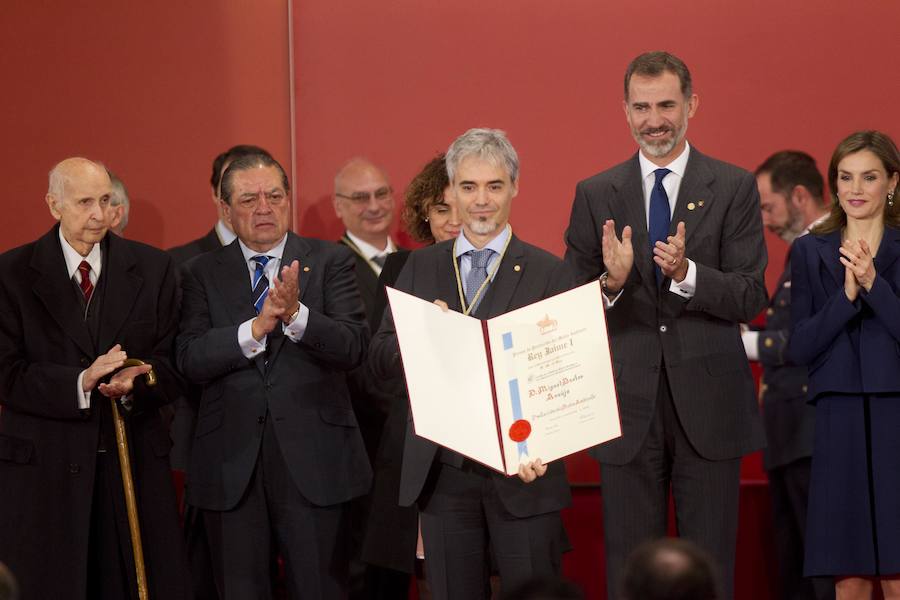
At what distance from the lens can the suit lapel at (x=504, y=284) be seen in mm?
3564

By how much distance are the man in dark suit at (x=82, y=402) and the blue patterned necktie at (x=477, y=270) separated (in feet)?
3.43

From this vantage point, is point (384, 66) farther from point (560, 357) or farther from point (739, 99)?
point (560, 357)

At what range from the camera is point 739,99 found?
5.72m

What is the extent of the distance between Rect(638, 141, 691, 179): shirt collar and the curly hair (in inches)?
40.0

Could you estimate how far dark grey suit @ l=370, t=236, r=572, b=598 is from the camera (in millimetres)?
3498

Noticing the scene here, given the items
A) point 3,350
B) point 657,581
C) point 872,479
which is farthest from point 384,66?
point 657,581

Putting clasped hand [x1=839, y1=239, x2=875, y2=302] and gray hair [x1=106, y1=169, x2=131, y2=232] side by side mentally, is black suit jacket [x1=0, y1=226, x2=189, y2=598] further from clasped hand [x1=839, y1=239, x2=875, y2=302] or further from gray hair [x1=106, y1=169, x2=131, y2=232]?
clasped hand [x1=839, y1=239, x2=875, y2=302]

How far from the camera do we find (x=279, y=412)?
409 centimetres

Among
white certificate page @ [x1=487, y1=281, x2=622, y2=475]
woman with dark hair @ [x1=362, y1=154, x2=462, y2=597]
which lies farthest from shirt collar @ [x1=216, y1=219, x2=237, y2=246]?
white certificate page @ [x1=487, y1=281, x2=622, y2=475]

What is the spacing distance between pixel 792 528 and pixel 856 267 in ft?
5.01

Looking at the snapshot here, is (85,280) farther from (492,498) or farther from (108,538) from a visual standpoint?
(492,498)

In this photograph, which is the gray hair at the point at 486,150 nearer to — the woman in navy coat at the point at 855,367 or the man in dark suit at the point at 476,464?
the man in dark suit at the point at 476,464

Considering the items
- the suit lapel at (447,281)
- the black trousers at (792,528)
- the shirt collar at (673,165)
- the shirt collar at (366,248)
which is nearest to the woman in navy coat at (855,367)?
the shirt collar at (673,165)

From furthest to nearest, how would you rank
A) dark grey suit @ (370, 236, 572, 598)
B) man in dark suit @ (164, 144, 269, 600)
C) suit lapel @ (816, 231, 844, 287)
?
man in dark suit @ (164, 144, 269, 600) → suit lapel @ (816, 231, 844, 287) → dark grey suit @ (370, 236, 572, 598)
